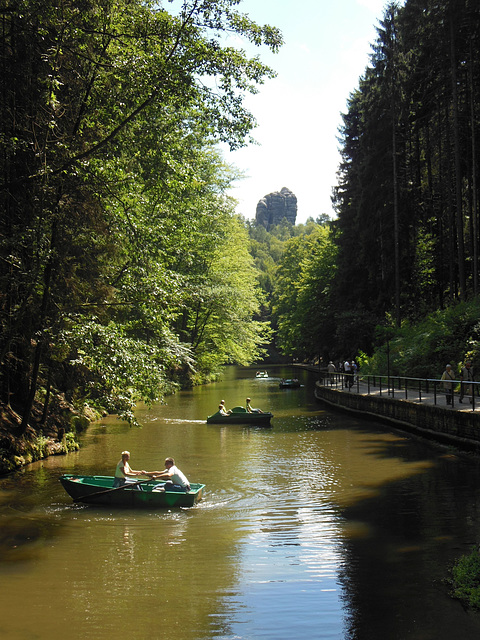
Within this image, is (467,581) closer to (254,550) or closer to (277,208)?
(254,550)

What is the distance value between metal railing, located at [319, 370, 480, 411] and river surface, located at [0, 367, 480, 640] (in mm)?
2181

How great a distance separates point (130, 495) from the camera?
14172mm

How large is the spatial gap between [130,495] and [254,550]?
13.6 feet

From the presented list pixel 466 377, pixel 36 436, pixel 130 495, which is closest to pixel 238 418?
pixel 36 436

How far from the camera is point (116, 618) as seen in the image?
320 inches

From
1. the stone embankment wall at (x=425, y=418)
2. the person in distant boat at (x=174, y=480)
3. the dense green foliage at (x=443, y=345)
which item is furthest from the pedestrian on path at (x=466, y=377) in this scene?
the person in distant boat at (x=174, y=480)

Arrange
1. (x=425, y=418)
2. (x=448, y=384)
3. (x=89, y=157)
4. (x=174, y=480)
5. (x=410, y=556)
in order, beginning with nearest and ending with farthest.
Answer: (x=410, y=556) → (x=174, y=480) → (x=89, y=157) → (x=425, y=418) → (x=448, y=384)

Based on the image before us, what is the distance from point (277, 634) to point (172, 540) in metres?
4.60

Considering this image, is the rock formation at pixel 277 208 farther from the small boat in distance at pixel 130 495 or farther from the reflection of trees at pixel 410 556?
the small boat in distance at pixel 130 495

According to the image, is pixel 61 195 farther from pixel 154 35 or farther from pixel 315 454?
pixel 315 454

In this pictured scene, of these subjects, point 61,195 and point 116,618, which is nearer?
point 116,618

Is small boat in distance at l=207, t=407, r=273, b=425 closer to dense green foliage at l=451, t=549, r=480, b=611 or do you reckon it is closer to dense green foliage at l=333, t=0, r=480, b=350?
dense green foliage at l=333, t=0, r=480, b=350

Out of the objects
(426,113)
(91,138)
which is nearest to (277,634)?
(91,138)

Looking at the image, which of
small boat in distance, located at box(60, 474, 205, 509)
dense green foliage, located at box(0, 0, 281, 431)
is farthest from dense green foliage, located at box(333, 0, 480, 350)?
small boat in distance, located at box(60, 474, 205, 509)
